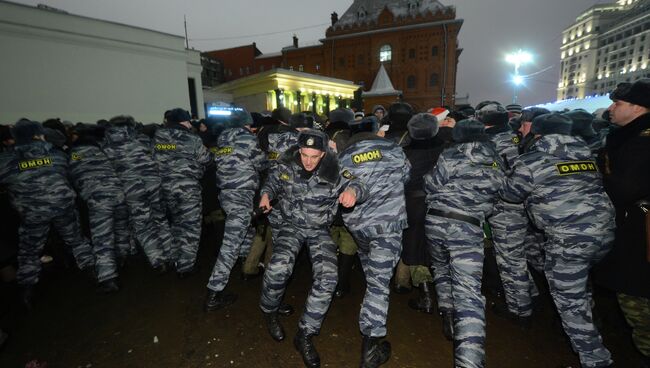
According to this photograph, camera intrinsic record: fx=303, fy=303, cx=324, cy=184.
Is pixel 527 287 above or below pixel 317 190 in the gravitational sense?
below

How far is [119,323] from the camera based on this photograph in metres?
3.53

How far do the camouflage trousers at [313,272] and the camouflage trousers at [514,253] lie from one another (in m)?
1.90

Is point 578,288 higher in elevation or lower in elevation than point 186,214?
lower

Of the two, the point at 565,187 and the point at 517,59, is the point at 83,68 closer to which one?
the point at 565,187

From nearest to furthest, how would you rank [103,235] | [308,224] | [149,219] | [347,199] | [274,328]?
[347,199] → [308,224] → [274,328] → [103,235] → [149,219]

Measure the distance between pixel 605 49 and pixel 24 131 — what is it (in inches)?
4357

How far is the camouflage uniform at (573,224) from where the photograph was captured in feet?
8.33

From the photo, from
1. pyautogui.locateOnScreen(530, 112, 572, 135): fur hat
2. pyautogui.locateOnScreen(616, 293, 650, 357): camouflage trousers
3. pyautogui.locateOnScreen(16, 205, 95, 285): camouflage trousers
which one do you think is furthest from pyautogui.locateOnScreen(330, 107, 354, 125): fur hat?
pyautogui.locateOnScreen(16, 205, 95, 285): camouflage trousers

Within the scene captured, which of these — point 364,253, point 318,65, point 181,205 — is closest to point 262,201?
point 364,253

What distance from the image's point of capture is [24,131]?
388 centimetres

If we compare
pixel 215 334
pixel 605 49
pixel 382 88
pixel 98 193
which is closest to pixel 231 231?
pixel 215 334

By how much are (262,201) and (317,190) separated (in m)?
0.60

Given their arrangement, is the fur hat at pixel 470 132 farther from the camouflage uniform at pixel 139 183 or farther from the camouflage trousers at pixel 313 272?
the camouflage uniform at pixel 139 183

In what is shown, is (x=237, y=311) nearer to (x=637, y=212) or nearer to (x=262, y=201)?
(x=262, y=201)
